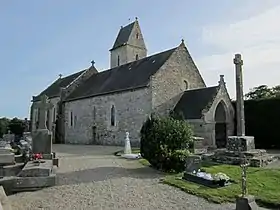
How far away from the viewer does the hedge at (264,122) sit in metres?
22.6

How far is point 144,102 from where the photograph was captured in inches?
997

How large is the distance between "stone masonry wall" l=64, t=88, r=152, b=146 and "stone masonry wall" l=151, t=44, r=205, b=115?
102 centimetres

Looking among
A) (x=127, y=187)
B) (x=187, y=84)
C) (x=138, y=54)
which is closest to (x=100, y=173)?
(x=127, y=187)

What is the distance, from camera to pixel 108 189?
25.1 feet

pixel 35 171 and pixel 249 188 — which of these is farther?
pixel 249 188

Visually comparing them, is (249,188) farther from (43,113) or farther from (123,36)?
(123,36)

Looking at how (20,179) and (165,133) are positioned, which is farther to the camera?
(165,133)

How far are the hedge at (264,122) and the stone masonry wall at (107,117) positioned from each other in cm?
831

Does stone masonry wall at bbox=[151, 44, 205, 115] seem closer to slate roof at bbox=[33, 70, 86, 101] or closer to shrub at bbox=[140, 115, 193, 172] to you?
shrub at bbox=[140, 115, 193, 172]

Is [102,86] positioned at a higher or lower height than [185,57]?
lower

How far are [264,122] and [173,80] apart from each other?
844 centimetres

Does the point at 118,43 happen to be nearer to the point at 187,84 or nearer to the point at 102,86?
the point at 102,86

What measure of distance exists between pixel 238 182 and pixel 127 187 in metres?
3.21

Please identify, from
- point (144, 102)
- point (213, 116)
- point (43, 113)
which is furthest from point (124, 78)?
point (43, 113)
